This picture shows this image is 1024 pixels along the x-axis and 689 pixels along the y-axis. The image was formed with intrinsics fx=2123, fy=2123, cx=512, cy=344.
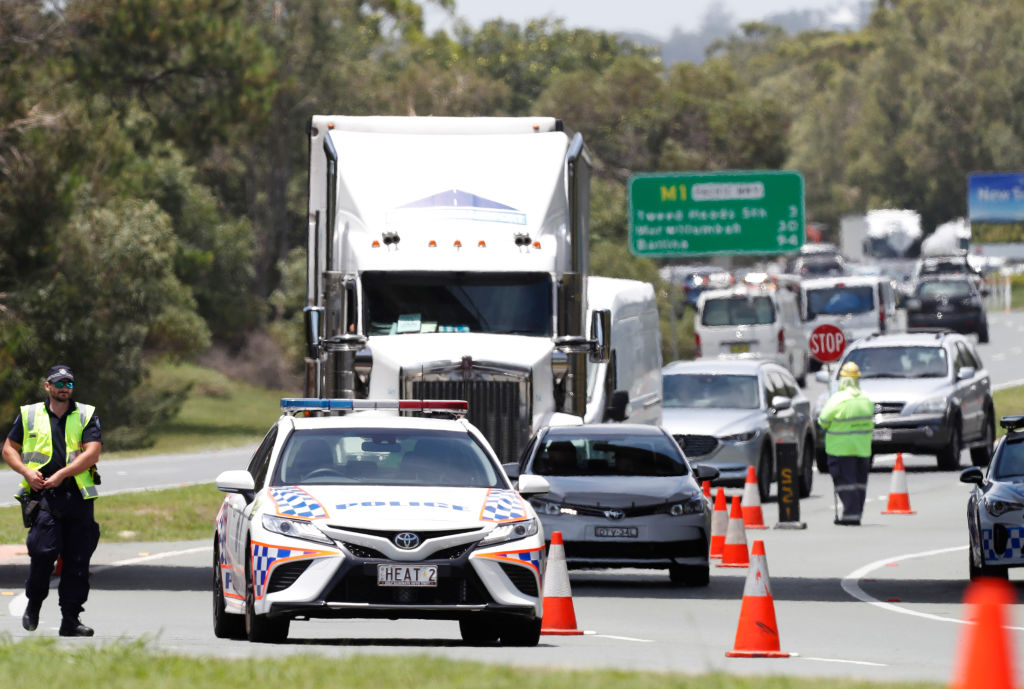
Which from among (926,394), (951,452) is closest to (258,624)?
(926,394)

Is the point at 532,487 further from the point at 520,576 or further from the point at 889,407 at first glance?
the point at 889,407

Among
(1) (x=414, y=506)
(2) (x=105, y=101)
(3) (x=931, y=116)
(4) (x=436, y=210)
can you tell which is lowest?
(1) (x=414, y=506)

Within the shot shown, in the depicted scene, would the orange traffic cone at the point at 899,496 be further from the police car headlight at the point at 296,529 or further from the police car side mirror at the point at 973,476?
the police car headlight at the point at 296,529

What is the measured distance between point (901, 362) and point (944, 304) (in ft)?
94.0

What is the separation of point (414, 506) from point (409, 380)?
804 centimetres

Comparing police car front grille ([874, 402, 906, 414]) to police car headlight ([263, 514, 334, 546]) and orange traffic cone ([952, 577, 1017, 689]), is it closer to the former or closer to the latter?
police car headlight ([263, 514, 334, 546])

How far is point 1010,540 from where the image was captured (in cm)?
1661

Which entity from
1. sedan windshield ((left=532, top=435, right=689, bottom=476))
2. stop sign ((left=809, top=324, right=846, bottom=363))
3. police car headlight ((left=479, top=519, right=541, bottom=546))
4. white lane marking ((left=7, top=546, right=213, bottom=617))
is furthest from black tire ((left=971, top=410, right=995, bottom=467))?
police car headlight ((left=479, top=519, right=541, bottom=546))

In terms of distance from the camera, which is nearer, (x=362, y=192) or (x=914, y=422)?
(x=362, y=192)

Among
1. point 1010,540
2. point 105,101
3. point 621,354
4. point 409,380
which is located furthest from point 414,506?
point 105,101

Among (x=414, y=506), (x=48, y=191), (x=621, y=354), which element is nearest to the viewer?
(x=414, y=506)

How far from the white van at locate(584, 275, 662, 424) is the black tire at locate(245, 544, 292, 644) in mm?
10911

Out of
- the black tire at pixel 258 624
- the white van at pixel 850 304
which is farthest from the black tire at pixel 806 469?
the white van at pixel 850 304

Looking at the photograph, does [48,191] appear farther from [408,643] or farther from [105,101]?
[408,643]
